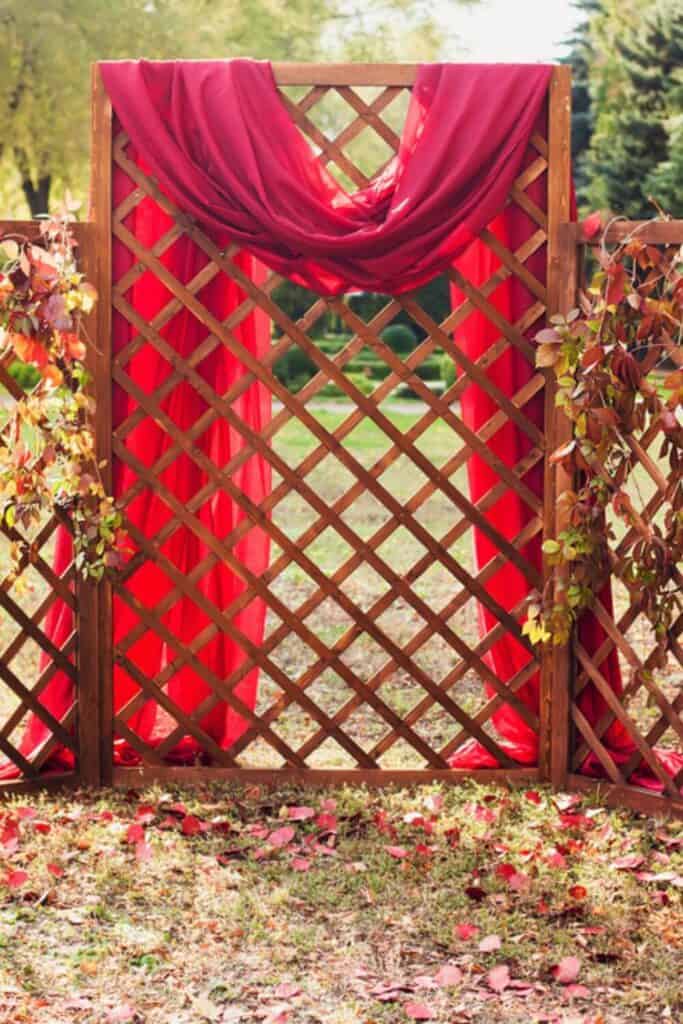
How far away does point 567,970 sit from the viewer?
2.51 metres

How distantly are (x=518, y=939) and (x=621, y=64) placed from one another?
55.1 ft

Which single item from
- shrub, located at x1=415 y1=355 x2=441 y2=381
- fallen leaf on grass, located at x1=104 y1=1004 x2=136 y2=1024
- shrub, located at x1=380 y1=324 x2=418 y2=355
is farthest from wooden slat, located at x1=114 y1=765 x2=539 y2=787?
shrub, located at x1=380 y1=324 x2=418 y2=355

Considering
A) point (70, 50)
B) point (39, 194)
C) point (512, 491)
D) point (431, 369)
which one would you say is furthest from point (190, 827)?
point (431, 369)

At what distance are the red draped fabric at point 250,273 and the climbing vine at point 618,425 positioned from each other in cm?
21

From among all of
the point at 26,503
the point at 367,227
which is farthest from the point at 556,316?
the point at 26,503

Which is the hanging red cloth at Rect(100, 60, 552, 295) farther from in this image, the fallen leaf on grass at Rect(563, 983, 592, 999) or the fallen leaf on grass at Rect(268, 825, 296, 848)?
the fallen leaf on grass at Rect(563, 983, 592, 999)

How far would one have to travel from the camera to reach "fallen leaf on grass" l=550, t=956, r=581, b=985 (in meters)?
2.49

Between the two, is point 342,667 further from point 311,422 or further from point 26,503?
point 26,503

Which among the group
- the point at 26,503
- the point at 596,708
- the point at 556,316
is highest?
the point at 556,316

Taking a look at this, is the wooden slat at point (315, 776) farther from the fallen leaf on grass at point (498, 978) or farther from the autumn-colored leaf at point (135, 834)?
the fallen leaf on grass at point (498, 978)

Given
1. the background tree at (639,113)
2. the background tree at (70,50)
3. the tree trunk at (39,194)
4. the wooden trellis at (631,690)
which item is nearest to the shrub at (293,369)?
the background tree at (70,50)

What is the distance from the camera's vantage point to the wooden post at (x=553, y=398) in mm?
3293

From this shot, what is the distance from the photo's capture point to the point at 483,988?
247 centimetres

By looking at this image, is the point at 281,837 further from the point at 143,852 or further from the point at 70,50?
the point at 70,50
